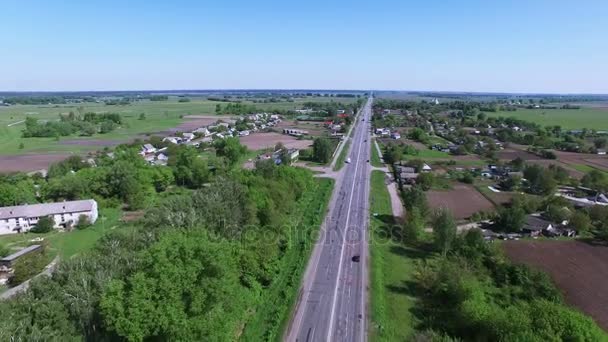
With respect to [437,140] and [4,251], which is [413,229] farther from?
[437,140]

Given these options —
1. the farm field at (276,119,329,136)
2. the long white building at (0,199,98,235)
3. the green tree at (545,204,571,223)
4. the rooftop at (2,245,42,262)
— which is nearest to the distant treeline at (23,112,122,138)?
the farm field at (276,119,329,136)

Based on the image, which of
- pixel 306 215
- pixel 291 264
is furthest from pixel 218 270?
pixel 306 215

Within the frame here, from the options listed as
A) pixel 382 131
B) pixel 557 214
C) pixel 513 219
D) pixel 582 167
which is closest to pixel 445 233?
pixel 513 219

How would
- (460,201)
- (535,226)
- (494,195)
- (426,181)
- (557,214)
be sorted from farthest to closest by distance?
(426,181) < (494,195) < (460,201) < (557,214) < (535,226)

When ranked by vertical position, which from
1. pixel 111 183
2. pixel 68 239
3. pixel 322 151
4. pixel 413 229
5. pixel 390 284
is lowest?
pixel 68 239

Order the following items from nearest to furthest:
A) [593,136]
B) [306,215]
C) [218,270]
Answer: [218,270] < [306,215] < [593,136]

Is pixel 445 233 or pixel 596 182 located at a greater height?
pixel 596 182

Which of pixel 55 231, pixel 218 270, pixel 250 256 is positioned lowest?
pixel 55 231

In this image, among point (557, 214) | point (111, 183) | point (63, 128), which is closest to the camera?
point (557, 214)

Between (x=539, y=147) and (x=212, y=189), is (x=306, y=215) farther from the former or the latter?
(x=539, y=147)
